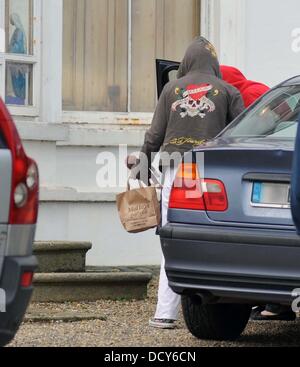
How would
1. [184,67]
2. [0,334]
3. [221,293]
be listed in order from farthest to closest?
1. [184,67]
2. [221,293]
3. [0,334]

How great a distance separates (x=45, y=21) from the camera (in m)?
10.1

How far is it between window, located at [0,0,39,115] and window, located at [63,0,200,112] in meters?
0.39

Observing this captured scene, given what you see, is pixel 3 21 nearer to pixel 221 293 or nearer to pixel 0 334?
pixel 221 293

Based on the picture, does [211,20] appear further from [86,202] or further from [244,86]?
[244,86]

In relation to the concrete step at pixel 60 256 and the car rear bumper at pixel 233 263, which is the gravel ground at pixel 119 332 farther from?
the car rear bumper at pixel 233 263

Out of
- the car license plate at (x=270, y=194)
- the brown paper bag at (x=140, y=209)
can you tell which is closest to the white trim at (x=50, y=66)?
the brown paper bag at (x=140, y=209)

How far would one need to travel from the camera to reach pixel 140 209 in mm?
7578

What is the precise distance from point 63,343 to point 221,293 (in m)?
1.23

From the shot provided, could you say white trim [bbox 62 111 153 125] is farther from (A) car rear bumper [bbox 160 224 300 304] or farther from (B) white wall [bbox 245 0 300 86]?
(A) car rear bumper [bbox 160 224 300 304]

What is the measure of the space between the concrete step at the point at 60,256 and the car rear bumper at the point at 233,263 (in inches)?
99.2

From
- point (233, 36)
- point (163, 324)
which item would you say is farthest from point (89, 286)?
point (233, 36)

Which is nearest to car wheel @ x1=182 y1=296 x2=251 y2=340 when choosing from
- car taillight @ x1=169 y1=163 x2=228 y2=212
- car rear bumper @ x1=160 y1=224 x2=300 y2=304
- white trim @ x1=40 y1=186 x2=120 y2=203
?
car rear bumper @ x1=160 y1=224 x2=300 y2=304

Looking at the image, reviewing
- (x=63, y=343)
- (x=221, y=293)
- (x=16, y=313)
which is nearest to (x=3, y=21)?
(x=63, y=343)

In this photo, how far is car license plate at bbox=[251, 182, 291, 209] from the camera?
6.24 m
